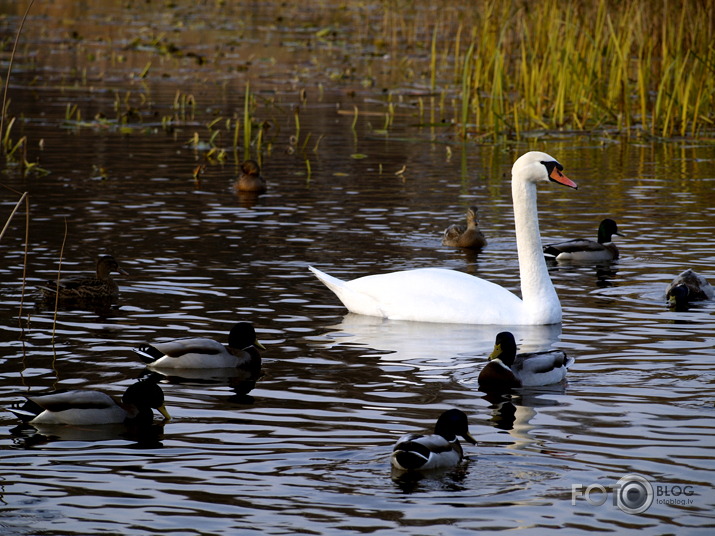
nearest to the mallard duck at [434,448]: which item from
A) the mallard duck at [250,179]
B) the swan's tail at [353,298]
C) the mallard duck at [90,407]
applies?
the mallard duck at [90,407]

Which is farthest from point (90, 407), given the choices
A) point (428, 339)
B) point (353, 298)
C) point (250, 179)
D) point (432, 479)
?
point (250, 179)

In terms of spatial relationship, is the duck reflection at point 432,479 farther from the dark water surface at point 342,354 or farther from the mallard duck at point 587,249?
the mallard duck at point 587,249

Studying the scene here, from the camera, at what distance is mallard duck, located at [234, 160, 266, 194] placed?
18.1m

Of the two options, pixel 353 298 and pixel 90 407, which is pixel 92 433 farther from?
pixel 353 298

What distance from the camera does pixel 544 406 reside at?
8539 mm

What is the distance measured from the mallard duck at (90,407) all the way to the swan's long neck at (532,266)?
406cm

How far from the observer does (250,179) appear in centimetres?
1819

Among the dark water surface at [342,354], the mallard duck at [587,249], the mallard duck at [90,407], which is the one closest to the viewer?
the dark water surface at [342,354]

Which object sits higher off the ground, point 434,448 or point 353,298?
point 353,298

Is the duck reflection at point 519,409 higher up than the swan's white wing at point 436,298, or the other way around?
the swan's white wing at point 436,298

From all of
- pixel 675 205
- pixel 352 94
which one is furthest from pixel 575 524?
pixel 352 94

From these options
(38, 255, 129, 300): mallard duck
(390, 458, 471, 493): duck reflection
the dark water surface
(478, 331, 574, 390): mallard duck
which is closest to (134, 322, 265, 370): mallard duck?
Answer: the dark water surface

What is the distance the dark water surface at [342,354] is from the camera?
6551mm

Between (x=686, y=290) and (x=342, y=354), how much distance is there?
348 cm
